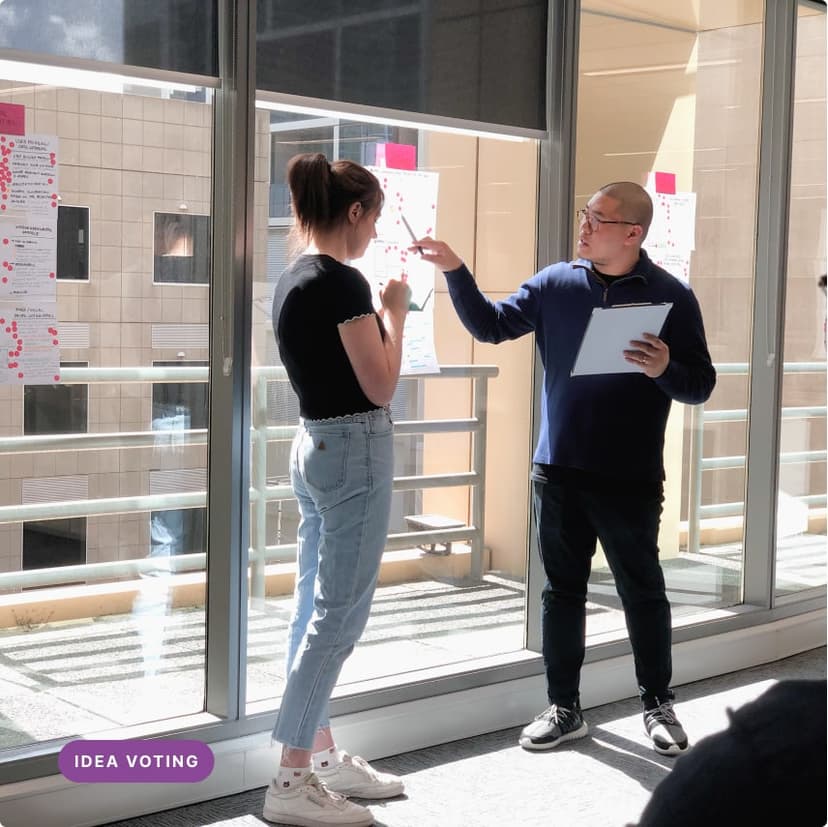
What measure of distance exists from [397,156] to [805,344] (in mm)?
2309

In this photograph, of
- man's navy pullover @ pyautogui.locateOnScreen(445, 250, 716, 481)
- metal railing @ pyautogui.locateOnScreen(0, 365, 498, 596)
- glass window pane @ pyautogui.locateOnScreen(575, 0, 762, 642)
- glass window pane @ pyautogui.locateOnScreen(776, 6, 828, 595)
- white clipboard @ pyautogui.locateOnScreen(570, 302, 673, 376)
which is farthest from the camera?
glass window pane @ pyautogui.locateOnScreen(776, 6, 828, 595)

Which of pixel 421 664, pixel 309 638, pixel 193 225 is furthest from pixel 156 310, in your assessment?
pixel 421 664

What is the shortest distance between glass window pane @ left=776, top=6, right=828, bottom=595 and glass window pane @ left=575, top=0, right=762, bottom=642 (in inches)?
10.1

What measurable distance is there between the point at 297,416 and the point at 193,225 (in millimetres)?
617

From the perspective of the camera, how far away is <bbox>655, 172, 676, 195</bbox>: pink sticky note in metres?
4.14

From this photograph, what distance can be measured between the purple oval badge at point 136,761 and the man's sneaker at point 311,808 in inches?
9.8

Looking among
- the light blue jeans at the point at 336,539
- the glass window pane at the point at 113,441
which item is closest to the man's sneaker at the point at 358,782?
the light blue jeans at the point at 336,539

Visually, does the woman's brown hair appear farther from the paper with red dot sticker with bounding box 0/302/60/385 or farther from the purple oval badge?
the purple oval badge

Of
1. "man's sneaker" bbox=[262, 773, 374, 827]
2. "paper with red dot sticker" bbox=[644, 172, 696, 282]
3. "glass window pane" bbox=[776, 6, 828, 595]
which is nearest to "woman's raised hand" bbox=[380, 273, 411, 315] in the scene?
"man's sneaker" bbox=[262, 773, 374, 827]

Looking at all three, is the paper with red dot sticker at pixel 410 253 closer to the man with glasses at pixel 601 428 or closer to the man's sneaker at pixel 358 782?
the man with glasses at pixel 601 428

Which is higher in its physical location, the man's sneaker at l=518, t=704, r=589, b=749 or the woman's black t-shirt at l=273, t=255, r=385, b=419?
the woman's black t-shirt at l=273, t=255, r=385, b=419

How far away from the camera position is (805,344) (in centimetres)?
484

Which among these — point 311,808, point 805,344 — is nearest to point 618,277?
point 311,808

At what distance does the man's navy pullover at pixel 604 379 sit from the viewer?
327 cm
